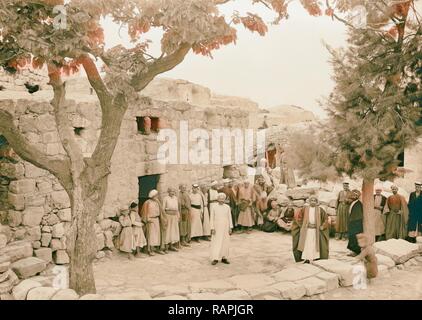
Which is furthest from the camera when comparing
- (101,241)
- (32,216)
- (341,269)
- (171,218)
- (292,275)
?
(171,218)

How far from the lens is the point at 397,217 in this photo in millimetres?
10461

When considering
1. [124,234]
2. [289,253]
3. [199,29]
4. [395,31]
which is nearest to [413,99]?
[395,31]

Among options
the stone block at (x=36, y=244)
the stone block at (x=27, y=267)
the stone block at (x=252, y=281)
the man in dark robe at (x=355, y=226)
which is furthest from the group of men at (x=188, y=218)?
the man in dark robe at (x=355, y=226)

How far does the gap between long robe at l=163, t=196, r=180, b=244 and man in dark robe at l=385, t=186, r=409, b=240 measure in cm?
488

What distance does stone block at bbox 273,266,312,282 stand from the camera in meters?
6.93

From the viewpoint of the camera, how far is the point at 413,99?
746 cm

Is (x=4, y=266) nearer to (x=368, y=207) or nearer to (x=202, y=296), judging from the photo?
(x=202, y=296)

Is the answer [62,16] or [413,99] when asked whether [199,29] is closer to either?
[62,16]

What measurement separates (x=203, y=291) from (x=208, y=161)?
6953 mm

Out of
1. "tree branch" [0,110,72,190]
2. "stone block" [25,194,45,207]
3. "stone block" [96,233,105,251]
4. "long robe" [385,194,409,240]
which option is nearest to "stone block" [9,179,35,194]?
"stone block" [25,194,45,207]

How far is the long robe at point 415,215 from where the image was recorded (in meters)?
10.2

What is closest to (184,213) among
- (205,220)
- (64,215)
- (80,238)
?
(205,220)

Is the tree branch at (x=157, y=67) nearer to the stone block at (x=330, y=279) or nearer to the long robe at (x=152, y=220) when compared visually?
the stone block at (x=330, y=279)

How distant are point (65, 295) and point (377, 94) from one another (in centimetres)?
564
